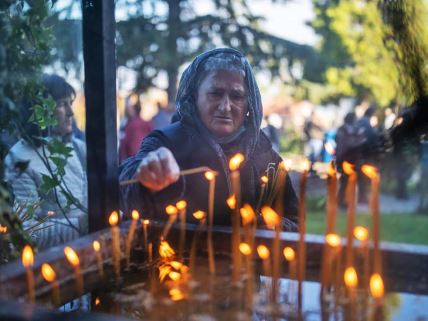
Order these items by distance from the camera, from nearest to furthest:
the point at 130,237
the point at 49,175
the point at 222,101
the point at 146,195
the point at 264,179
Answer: the point at 130,237, the point at 146,195, the point at 264,179, the point at 222,101, the point at 49,175

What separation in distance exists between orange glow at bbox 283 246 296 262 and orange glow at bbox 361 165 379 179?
1.36ft

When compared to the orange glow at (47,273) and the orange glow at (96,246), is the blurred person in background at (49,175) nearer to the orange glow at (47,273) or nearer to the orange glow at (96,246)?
the orange glow at (96,246)

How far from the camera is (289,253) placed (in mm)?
1856

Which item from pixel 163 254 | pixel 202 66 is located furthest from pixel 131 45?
pixel 163 254

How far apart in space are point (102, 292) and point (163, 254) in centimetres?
42

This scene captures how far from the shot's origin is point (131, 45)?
10586mm

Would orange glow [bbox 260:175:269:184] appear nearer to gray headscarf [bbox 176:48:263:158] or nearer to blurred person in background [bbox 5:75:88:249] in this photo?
gray headscarf [bbox 176:48:263:158]

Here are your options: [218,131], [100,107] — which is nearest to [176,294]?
[100,107]

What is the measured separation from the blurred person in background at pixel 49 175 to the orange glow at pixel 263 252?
3.51ft

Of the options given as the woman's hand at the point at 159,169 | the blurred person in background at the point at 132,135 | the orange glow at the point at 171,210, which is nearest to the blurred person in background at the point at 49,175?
the orange glow at the point at 171,210

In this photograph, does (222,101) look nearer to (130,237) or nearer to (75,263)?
(130,237)

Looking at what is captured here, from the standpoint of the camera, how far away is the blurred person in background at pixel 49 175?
2631 mm

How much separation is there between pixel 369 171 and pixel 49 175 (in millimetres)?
2180

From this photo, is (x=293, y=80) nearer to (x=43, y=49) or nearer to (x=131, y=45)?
(x=131, y=45)
